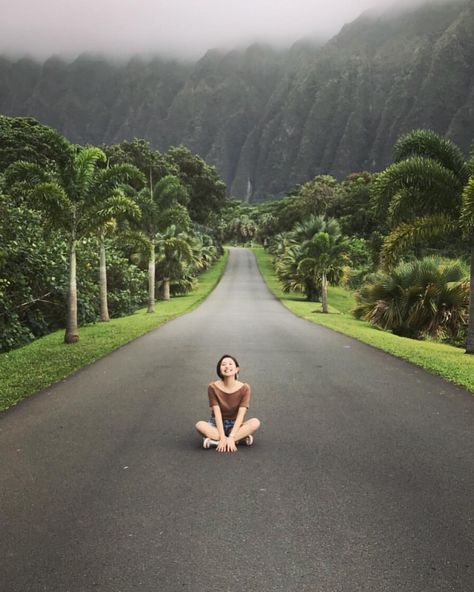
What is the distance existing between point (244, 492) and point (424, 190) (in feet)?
42.7

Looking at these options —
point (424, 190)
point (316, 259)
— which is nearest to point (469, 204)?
point (424, 190)

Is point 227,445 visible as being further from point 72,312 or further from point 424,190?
point 72,312

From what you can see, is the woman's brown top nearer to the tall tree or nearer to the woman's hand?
the woman's hand

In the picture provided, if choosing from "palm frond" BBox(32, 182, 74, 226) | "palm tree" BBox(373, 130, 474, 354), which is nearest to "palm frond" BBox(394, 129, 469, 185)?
"palm tree" BBox(373, 130, 474, 354)

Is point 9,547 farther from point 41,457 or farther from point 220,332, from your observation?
point 220,332

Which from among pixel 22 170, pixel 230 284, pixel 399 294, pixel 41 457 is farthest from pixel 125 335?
pixel 230 284

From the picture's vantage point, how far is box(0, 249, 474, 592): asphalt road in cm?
339

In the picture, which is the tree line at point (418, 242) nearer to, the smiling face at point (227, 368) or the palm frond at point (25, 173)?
the smiling face at point (227, 368)

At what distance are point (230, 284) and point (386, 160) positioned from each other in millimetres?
111527

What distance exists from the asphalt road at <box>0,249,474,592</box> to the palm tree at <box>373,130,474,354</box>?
712cm

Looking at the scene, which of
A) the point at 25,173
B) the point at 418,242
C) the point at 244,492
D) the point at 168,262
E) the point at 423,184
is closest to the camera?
the point at 244,492

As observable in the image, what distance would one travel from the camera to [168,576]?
333 centimetres

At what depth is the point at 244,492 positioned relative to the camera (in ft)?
15.2

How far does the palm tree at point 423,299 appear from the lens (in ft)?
62.6
